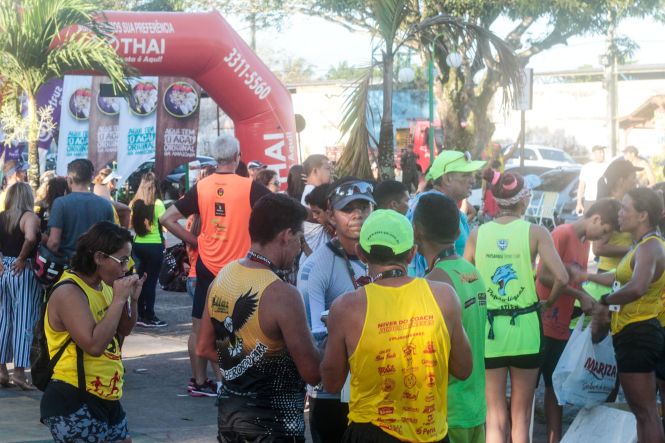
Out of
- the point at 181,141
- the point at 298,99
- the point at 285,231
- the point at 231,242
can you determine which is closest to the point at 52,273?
the point at 231,242

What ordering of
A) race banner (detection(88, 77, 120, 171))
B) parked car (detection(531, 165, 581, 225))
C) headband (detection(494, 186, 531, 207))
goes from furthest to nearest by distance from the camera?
parked car (detection(531, 165, 581, 225)) < race banner (detection(88, 77, 120, 171)) < headband (detection(494, 186, 531, 207))

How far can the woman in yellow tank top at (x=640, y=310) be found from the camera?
20.0 ft

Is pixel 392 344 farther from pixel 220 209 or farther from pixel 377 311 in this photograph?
pixel 220 209

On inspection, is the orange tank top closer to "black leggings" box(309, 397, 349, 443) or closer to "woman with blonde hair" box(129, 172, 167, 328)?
"black leggings" box(309, 397, 349, 443)

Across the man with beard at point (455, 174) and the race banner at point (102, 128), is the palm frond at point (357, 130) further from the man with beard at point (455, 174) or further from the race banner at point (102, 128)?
the race banner at point (102, 128)

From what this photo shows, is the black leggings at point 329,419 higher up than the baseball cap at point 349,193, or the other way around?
the baseball cap at point 349,193

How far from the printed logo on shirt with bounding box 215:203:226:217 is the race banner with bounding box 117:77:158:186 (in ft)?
37.3

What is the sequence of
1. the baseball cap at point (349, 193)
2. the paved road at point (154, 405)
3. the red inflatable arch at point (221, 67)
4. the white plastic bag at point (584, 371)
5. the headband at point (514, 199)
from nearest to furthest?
the baseball cap at point (349, 193), the headband at point (514, 199), the white plastic bag at point (584, 371), the paved road at point (154, 405), the red inflatable arch at point (221, 67)

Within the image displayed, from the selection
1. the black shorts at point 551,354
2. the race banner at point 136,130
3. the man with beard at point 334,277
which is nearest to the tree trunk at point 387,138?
the black shorts at point 551,354

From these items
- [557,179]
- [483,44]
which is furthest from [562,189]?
[483,44]

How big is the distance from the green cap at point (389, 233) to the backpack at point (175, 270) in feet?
20.8

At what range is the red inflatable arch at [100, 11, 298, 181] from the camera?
14039 mm

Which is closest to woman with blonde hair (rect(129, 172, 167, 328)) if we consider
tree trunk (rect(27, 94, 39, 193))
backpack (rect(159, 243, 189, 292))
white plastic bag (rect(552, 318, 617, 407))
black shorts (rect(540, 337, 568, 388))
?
tree trunk (rect(27, 94, 39, 193))

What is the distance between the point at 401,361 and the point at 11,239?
19.7 feet
